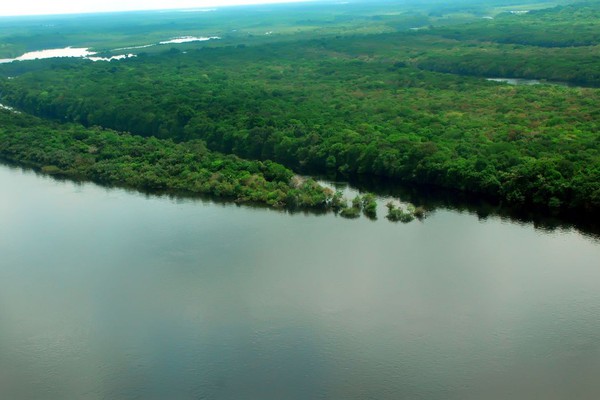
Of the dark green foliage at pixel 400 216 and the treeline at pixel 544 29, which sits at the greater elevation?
the treeline at pixel 544 29

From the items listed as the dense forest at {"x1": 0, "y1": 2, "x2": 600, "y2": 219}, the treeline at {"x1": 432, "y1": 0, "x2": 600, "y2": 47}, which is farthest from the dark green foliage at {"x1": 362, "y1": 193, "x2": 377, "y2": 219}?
the treeline at {"x1": 432, "y1": 0, "x2": 600, "y2": 47}

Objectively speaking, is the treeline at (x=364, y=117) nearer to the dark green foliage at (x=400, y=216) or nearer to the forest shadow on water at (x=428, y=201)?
the forest shadow on water at (x=428, y=201)

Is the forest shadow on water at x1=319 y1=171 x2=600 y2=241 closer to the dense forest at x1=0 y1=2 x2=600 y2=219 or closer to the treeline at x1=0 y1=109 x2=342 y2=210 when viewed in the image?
the dense forest at x1=0 y1=2 x2=600 y2=219

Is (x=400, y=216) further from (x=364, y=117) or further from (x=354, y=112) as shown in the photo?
(x=354, y=112)

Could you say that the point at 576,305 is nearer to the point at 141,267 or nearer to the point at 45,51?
the point at 141,267

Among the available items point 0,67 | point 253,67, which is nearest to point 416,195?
point 253,67

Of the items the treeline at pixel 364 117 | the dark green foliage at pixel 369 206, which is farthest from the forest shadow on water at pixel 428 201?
the treeline at pixel 364 117
